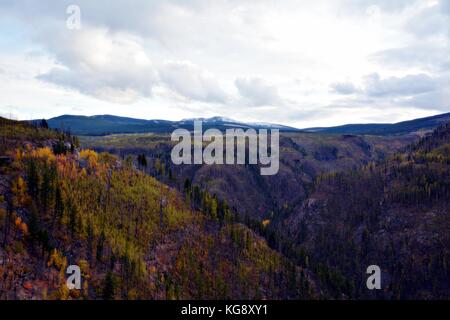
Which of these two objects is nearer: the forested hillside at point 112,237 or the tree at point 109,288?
the tree at point 109,288

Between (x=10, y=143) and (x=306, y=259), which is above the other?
(x=10, y=143)

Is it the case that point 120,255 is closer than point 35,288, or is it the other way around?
point 35,288

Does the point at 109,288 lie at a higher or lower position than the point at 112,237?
lower

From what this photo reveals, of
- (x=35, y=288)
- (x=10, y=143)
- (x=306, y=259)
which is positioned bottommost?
(x=306, y=259)

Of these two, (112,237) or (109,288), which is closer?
(109,288)

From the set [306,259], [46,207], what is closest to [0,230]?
[46,207]

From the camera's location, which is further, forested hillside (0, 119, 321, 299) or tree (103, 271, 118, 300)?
forested hillside (0, 119, 321, 299)
